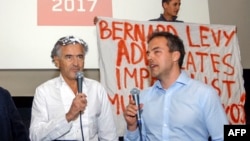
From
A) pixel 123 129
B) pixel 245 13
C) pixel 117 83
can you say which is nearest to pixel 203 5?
pixel 245 13

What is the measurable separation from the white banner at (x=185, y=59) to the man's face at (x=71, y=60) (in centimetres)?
51

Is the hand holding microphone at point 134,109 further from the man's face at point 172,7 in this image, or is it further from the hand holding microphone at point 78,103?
the man's face at point 172,7

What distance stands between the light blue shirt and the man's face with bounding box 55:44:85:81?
0.44 m

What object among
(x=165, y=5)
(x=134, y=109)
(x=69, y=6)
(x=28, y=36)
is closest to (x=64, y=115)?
(x=134, y=109)

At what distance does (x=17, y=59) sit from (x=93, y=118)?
0.82 meters

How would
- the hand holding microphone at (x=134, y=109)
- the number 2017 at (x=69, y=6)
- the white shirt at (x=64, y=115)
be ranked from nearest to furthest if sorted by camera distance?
the hand holding microphone at (x=134, y=109) → the white shirt at (x=64, y=115) → the number 2017 at (x=69, y=6)

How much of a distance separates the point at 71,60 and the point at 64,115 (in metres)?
0.29

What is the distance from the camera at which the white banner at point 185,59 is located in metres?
2.66

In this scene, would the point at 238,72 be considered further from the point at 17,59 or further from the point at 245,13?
the point at 17,59

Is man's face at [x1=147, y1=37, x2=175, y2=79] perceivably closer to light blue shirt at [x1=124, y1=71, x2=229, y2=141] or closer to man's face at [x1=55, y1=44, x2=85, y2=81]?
light blue shirt at [x1=124, y1=71, x2=229, y2=141]

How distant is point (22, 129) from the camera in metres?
1.79

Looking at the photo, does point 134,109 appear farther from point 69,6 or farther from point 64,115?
point 69,6

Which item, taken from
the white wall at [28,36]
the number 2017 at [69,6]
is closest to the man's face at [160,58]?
the white wall at [28,36]

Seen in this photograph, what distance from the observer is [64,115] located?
2.04m
